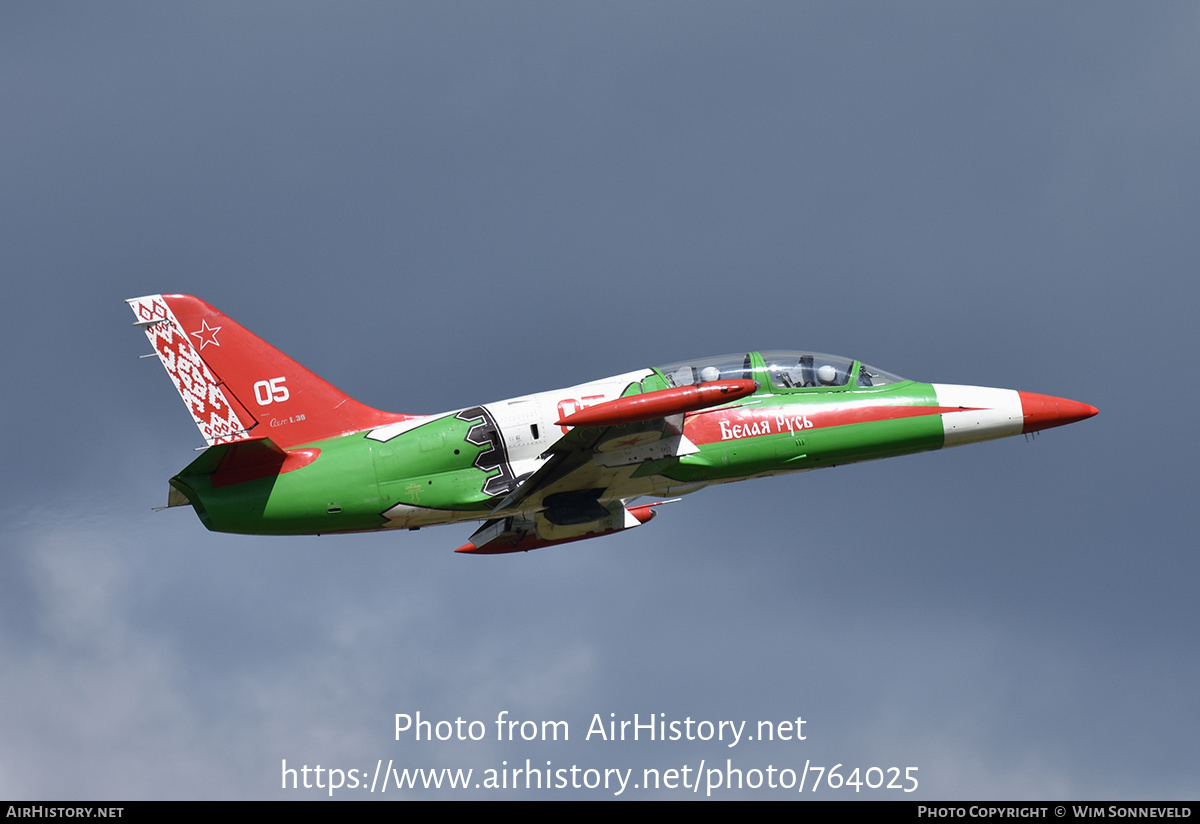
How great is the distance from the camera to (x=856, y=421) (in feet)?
72.1

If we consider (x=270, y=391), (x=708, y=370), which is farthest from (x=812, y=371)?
(x=270, y=391)

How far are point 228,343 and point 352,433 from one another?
111 inches

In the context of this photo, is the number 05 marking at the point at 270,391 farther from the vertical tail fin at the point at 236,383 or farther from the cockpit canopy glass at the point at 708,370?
the cockpit canopy glass at the point at 708,370

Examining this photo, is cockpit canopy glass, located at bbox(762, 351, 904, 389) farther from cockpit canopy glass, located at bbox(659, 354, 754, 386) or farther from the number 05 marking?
the number 05 marking

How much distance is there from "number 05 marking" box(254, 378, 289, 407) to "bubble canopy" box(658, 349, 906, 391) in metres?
6.79

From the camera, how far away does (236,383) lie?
843 inches

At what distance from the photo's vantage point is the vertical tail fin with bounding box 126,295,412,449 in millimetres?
21312

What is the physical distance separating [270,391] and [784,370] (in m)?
9.34

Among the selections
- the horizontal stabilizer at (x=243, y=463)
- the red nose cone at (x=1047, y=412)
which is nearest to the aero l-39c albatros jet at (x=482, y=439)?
the horizontal stabilizer at (x=243, y=463)

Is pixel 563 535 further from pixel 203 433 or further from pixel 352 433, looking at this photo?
pixel 203 433

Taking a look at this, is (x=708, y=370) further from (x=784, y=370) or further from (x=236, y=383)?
(x=236, y=383)
